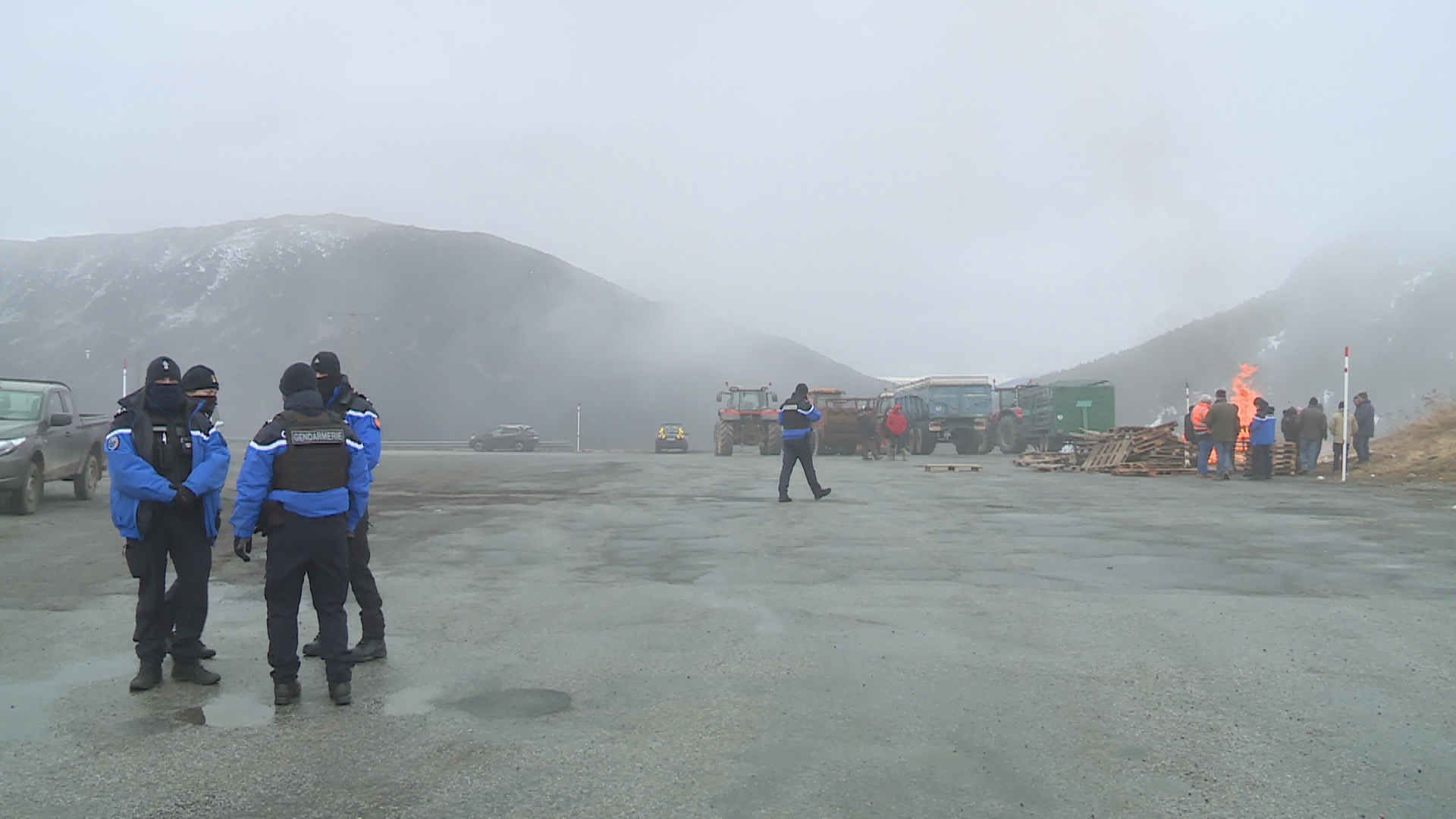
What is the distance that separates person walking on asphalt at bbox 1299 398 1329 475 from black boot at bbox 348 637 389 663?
19.7 m

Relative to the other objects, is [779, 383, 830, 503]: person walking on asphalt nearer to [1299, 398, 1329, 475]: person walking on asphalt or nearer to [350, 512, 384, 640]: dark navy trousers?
[350, 512, 384, 640]: dark navy trousers

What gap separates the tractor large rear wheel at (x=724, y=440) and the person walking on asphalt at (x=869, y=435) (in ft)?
18.0

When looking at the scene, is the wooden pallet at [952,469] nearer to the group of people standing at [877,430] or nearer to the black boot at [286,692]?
the group of people standing at [877,430]

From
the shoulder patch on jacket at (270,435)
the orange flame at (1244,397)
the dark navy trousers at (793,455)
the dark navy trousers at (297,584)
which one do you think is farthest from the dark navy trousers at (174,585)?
the orange flame at (1244,397)

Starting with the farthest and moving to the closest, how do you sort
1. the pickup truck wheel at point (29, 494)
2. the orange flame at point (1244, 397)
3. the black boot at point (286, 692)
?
the orange flame at point (1244, 397) → the pickup truck wheel at point (29, 494) → the black boot at point (286, 692)

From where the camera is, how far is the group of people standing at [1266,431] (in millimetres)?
19859

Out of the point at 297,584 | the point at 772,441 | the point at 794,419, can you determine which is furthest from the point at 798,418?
the point at 772,441

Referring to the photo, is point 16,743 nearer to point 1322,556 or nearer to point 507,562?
point 507,562

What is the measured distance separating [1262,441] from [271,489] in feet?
66.4

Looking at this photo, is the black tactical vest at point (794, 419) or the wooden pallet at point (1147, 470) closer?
the black tactical vest at point (794, 419)

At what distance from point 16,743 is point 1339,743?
5751mm

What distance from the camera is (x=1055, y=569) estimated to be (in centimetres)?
881

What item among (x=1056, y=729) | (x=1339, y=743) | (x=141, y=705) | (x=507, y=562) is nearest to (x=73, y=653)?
(x=141, y=705)

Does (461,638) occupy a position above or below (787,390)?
below
